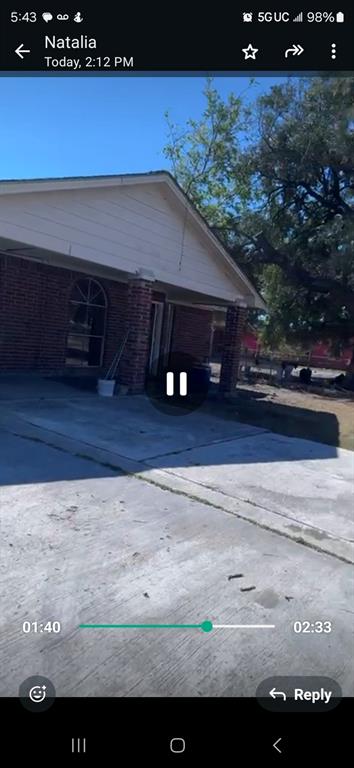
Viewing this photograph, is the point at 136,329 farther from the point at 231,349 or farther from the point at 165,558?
the point at 165,558

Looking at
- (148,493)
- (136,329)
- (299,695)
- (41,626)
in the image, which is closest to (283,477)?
(148,493)

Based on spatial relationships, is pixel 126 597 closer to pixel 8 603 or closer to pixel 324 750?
pixel 8 603

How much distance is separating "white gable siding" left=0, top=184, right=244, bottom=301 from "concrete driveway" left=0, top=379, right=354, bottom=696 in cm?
282

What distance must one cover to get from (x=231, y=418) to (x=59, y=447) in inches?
167

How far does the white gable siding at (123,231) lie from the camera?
22.5 ft

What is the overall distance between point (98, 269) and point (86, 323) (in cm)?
143

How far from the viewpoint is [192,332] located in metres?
15.7

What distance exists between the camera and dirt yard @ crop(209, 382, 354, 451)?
8055 mm
